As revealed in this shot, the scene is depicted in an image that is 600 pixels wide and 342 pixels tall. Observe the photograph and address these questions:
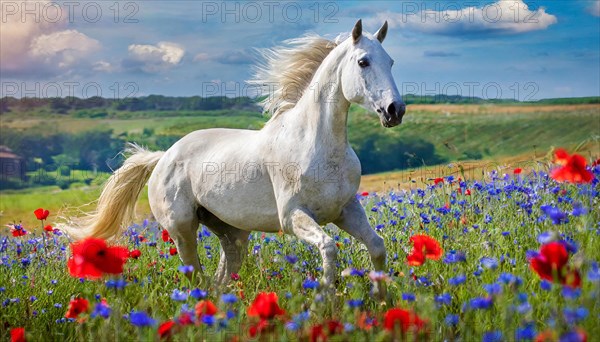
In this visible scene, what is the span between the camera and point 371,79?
4.63 m

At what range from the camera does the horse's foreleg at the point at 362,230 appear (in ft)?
15.9

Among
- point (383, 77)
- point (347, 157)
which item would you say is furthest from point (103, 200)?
point (383, 77)

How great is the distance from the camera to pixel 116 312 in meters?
3.13

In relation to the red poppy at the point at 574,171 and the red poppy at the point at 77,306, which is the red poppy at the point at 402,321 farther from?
the red poppy at the point at 574,171

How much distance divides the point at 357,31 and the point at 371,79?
417 millimetres

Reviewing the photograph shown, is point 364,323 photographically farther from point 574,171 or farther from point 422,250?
point 574,171

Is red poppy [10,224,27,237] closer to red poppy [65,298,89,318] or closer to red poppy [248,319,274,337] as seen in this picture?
red poppy [65,298,89,318]

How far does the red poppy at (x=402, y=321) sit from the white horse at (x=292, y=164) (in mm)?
1609

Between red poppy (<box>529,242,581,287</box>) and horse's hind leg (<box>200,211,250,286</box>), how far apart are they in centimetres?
359

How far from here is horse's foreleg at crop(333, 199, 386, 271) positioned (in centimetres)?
484

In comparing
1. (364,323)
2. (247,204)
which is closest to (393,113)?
(247,204)

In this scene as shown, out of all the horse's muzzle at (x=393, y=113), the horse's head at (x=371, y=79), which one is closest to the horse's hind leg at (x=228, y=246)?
the horse's head at (x=371, y=79)

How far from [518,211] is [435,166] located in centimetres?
231

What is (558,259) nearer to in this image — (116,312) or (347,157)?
(116,312)
